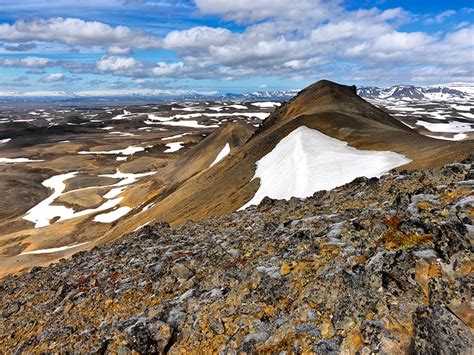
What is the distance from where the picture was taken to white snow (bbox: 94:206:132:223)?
7828 cm

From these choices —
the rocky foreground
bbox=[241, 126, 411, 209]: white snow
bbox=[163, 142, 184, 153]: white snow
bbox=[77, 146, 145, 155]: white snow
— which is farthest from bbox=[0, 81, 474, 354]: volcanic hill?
bbox=[77, 146, 145, 155]: white snow

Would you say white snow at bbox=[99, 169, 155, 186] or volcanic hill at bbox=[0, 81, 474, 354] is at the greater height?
volcanic hill at bbox=[0, 81, 474, 354]

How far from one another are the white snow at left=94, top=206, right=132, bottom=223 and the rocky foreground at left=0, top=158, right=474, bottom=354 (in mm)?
60896

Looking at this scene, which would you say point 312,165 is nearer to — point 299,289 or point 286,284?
point 286,284

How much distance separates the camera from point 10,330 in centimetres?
1597

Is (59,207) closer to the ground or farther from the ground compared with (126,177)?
closer to the ground

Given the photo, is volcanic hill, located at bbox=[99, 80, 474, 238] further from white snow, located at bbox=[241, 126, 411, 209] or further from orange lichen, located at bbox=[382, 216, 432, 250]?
orange lichen, located at bbox=[382, 216, 432, 250]

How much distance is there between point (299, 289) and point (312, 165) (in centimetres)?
2540

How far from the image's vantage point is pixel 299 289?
422 inches

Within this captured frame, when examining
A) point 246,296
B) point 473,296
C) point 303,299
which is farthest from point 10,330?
point 473,296

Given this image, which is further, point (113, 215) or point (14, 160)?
point (14, 160)

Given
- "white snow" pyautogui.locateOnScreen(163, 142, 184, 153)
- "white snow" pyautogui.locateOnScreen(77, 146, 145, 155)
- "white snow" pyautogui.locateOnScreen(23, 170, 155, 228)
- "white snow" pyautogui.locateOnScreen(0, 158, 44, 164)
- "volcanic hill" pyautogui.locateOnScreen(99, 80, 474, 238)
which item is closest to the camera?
"volcanic hill" pyautogui.locateOnScreen(99, 80, 474, 238)

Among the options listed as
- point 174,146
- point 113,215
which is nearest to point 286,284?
point 113,215

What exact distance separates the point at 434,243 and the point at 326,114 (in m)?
48.4
